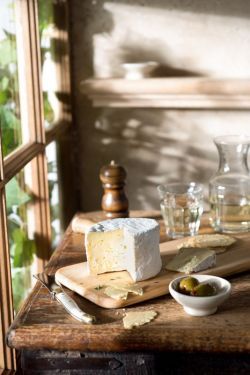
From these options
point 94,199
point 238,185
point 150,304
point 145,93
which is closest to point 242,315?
point 150,304

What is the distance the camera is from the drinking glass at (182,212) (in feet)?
4.75

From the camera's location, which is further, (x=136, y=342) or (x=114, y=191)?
(x=114, y=191)

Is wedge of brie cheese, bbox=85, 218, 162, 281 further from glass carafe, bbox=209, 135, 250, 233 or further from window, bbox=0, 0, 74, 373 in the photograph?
glass carafe, bbox=209, 135, 250, 233

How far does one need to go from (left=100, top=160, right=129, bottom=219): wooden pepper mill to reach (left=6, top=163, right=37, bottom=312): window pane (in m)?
0.20

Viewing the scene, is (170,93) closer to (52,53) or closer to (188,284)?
(52,53)

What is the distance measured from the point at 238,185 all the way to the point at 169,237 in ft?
0.77

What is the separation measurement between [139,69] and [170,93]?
12 centimetres

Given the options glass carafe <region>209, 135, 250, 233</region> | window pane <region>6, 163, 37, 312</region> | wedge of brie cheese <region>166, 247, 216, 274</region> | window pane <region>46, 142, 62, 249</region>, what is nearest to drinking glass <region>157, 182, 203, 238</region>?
glass carafe <region>209, 135, 250, 233</region>

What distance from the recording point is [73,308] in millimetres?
1082

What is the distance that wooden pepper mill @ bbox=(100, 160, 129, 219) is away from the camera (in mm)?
1513

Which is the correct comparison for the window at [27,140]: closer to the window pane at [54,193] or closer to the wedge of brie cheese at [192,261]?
the window pane at [54,193]

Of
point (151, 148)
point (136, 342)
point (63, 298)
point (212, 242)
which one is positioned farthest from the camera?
point (151, 148)

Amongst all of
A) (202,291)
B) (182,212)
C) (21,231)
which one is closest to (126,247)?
(202,291)

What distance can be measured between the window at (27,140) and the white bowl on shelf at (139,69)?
0.22 metres
